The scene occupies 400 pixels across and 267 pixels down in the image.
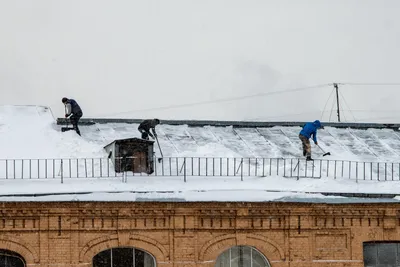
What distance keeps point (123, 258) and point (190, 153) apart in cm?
513

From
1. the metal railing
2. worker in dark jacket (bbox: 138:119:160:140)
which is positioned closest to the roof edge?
worker in dark jacket (bbox: 138:119:160:140)

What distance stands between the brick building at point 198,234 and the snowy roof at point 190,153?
12.2 inches

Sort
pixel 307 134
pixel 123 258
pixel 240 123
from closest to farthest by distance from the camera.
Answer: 1. pixel 123 258
2. pixel 307 134
3. pixel 240 123

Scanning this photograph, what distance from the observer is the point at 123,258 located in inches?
1185

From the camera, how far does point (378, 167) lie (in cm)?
3478

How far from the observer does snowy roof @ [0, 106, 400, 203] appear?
99.2 ft

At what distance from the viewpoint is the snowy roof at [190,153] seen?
1190 inches

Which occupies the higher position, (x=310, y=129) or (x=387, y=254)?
(x=310, y=129)

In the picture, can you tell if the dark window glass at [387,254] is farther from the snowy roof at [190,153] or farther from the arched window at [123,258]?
the arched window at [123,258]

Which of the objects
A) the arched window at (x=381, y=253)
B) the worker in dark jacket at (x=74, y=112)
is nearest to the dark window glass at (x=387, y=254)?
the arched window at (x=381, y=253)

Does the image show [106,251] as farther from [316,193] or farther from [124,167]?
[316,193]

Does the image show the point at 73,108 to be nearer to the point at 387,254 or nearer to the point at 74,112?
the point at 74,112

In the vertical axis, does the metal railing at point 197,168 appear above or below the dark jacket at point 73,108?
below

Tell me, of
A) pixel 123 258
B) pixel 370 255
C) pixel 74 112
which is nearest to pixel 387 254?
pixel 370 255
